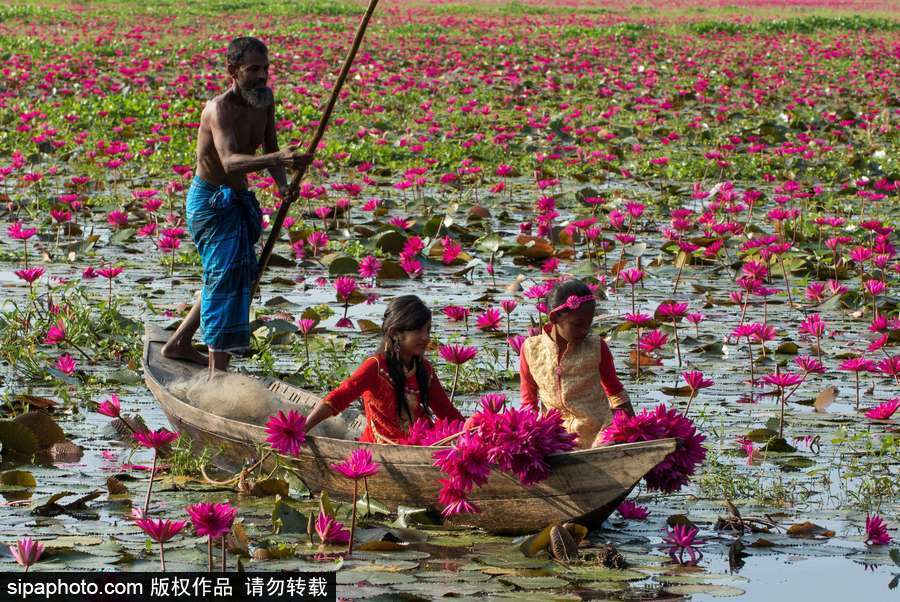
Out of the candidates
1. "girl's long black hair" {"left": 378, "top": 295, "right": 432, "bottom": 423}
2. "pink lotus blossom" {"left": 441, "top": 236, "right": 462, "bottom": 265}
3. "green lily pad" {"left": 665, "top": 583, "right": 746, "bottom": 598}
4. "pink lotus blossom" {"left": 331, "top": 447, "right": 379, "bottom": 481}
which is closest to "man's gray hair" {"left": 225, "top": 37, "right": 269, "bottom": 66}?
"girl's long black hair" {"left": 378, "top": 295, "right": 432, "bottom": 423}

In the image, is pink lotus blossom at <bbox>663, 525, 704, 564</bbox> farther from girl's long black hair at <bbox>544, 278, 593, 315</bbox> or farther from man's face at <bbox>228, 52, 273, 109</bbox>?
man's face at <bbox>228, 52, 273, 109</bbox>

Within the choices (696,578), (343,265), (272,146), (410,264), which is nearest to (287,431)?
(696,578)

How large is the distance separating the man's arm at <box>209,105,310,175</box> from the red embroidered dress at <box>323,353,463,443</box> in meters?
0.93

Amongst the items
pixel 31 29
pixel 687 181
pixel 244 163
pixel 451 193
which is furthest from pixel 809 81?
pixel 244 163

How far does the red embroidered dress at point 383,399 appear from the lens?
5496mm

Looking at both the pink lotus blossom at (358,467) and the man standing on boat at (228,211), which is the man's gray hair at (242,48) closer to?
the man standing on boat at (228,211)

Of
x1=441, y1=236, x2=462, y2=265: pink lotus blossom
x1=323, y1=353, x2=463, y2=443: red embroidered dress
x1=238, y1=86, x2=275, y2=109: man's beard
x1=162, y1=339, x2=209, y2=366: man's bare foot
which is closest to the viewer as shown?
x1=323, y1=353, x2=463, y2=443: red embroidered dress

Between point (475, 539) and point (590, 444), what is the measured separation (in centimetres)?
70

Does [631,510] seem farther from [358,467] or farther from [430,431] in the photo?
[358,467]

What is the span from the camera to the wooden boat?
480cm

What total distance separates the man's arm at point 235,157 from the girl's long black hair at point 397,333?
0.81m

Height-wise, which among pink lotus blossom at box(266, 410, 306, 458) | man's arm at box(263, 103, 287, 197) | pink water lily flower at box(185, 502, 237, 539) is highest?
man's arm at box(263, 103, 287, 197)

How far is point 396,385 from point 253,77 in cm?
157

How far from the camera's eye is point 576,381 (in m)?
5.63
